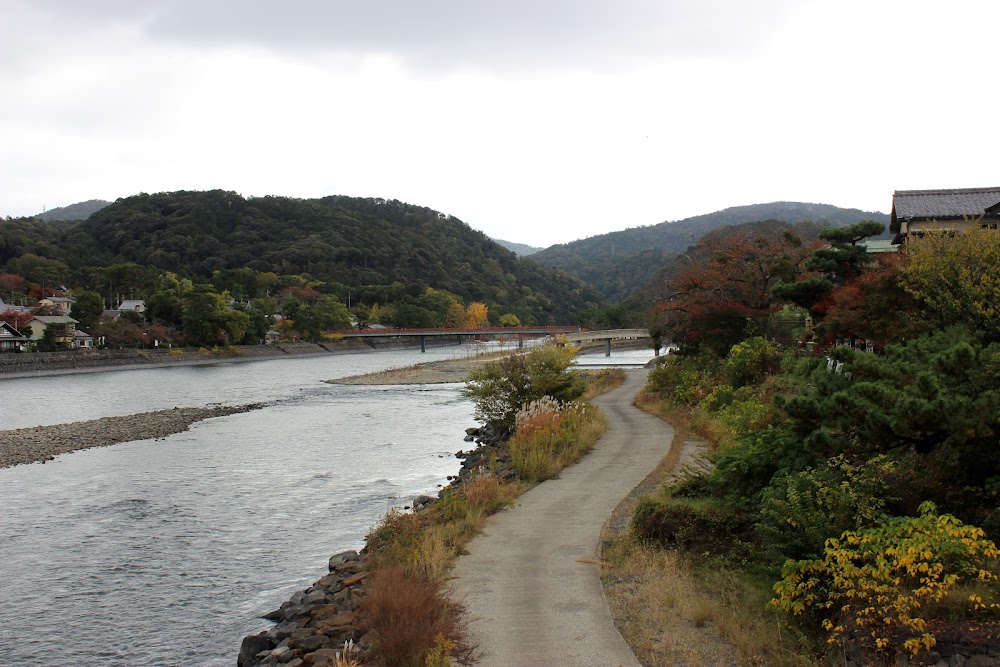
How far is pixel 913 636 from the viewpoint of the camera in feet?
21.0

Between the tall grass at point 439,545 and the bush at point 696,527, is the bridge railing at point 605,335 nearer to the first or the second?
the tall grass at point 439,545

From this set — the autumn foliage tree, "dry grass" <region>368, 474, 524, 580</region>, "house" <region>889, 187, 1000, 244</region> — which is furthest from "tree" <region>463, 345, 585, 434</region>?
"house" <region>889, 187, 1000, 244</region>

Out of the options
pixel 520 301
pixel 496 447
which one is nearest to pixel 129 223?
pixel 520 301

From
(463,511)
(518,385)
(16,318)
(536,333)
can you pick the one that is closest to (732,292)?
(518,385)

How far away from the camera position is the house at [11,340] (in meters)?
79.7

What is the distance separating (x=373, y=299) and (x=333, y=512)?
459 ft

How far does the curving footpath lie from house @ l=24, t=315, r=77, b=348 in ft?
270

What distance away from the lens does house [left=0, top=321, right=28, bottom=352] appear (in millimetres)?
79688

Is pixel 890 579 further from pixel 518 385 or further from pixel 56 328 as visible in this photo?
pixel 56 328

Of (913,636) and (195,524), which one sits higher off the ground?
(913,636)

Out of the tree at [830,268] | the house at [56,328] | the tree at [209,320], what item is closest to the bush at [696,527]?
the tree at [830,268]

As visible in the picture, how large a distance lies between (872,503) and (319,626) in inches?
271

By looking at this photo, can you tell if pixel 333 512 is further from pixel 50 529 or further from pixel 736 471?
pixel 736 471

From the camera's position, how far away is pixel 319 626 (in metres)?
10.3
